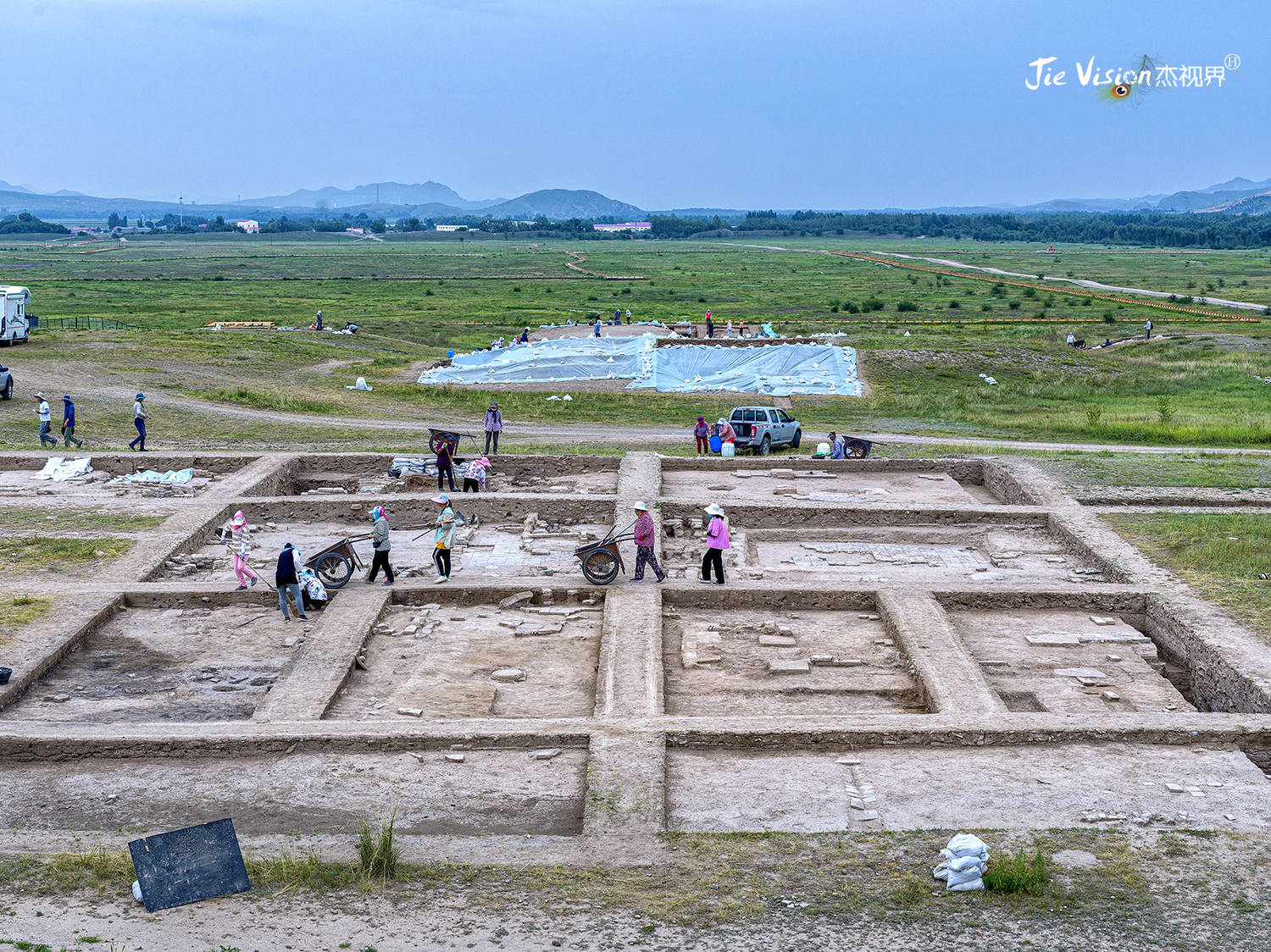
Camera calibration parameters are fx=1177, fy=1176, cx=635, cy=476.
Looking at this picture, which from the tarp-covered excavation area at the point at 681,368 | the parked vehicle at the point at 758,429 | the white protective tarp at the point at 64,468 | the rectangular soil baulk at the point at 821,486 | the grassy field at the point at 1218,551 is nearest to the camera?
the grassy field at the point at 1218,551

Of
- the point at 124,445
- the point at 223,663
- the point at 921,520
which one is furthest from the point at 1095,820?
the point at 124,445

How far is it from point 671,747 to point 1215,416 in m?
33.3

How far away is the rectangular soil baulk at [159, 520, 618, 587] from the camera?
20750mm

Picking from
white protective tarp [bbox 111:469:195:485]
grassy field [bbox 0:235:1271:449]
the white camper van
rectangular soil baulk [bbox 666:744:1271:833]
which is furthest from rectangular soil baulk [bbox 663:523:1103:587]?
the white camper van

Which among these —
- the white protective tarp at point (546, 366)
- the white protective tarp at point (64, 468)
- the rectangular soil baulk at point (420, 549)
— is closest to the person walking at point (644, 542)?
the rectangular soil baulk at point (420, 549)

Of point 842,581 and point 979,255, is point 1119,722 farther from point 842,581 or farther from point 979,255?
point 979,255

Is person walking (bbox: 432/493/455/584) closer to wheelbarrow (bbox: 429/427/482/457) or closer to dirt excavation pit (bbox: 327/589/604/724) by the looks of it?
dirt excavation pit (bbox: 327/589/604/724)

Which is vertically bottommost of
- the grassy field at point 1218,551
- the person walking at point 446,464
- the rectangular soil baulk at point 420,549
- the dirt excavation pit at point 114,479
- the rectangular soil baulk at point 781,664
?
the rectangular soil baulk at point 781,664

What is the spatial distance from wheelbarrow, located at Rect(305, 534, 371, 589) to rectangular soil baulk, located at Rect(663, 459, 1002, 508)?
338 inches

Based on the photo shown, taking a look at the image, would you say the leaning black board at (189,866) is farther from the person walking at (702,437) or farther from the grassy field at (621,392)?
the grassy field at (621,392)

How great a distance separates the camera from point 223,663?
16422mm

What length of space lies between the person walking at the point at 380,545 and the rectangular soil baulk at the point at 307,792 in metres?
6.14

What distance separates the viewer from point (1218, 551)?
2066 centimetres

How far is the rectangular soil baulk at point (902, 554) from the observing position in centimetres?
2084
